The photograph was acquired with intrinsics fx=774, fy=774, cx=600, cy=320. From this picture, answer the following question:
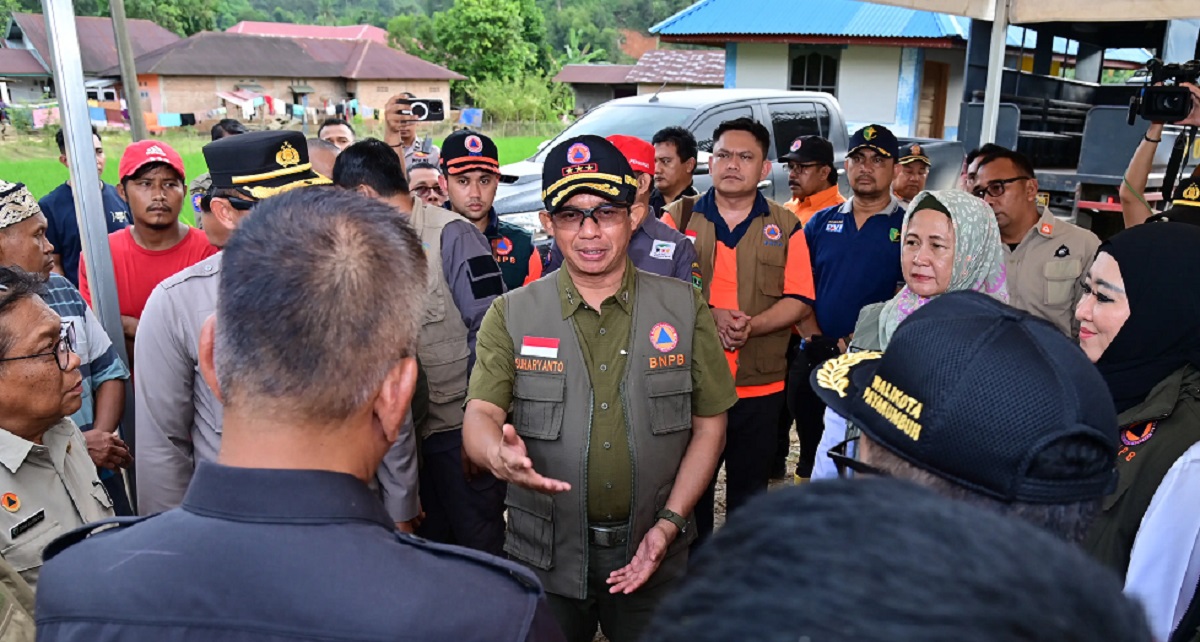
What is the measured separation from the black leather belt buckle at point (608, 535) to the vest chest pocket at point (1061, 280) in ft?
7.64

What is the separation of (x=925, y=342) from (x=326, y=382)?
82 centimetres

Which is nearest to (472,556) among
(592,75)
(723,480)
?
(723,480)

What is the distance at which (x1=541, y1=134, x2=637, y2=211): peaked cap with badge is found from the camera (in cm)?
237

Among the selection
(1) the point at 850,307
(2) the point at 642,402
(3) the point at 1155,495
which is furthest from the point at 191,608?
(1) the point at 850,307

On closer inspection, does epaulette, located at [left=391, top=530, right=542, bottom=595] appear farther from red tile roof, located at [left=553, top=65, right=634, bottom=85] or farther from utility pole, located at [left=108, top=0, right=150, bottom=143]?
red tile roof, located at [left=553, top=65, right=634, bottom=85]

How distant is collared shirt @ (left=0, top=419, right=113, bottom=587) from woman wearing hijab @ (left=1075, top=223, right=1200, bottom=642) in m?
2.27

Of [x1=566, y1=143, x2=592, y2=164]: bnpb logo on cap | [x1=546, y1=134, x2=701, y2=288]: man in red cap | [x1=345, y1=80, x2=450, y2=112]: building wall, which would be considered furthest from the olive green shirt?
[x1=345, y1=80, x2=450, y2=112]: building wall

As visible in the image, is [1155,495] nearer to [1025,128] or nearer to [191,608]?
[191,608]

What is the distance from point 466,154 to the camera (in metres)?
3.80

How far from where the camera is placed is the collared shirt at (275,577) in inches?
34.8

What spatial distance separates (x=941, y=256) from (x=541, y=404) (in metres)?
1.36

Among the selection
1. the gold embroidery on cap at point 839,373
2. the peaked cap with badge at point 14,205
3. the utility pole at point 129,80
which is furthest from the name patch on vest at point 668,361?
the utility pole at point 129,80

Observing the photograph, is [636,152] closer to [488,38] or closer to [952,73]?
[952,73]

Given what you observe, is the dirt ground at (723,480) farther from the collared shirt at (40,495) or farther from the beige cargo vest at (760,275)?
the collared shirt at (40,495)
